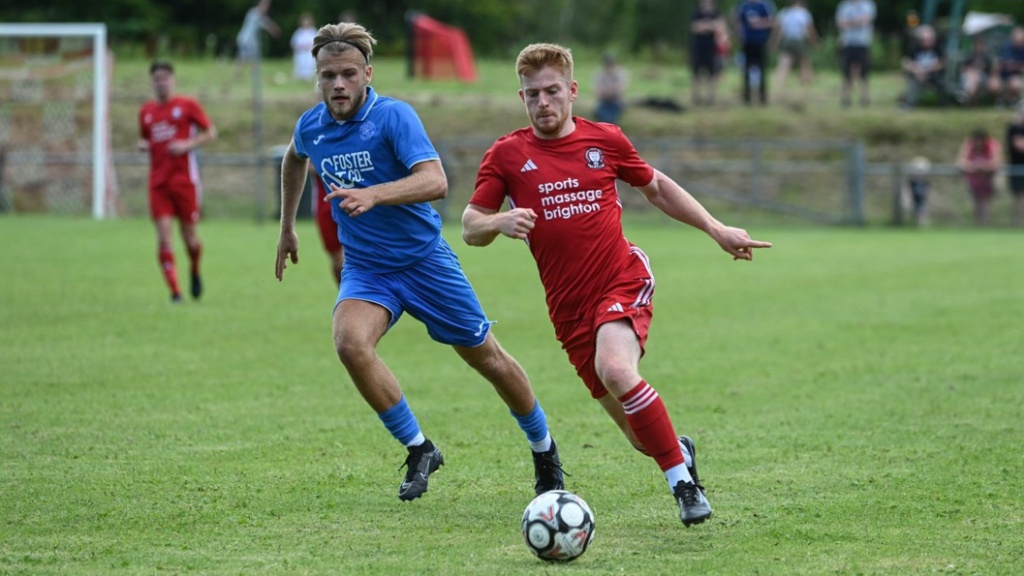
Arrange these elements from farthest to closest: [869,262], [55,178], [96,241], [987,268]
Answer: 1. [55,178]
2. [96,241]
3. [869,262]
4. [987,268]

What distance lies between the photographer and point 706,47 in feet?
101

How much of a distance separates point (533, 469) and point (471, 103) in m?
27.3

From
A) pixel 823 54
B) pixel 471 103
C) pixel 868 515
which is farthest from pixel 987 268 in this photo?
pixel 823 54

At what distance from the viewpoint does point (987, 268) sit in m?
18.4

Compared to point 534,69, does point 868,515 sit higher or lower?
lower

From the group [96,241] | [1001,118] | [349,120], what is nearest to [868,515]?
[349,120]

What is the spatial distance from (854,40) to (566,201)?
25961 mm

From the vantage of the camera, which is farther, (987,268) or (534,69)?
(987,268)

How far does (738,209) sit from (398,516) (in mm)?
24080

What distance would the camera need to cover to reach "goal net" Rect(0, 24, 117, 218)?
2683cm

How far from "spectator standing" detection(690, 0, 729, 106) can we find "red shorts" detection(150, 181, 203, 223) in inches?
673

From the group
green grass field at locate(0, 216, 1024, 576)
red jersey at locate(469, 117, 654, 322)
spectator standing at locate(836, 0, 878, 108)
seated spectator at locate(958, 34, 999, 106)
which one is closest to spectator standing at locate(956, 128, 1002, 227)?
spectator standing at locate(836, 0, 878, 108)

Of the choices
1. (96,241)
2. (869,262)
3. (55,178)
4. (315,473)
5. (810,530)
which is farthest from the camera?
(55,178)

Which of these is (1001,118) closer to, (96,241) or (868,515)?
(96,241)
